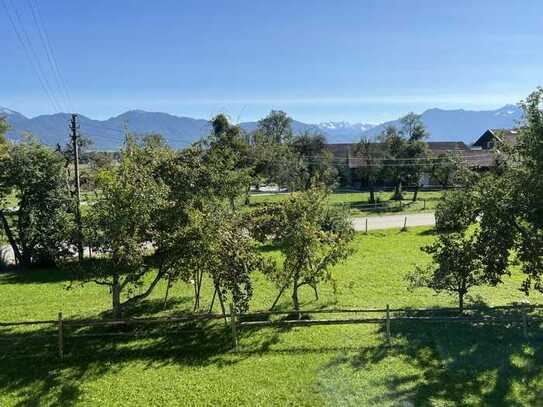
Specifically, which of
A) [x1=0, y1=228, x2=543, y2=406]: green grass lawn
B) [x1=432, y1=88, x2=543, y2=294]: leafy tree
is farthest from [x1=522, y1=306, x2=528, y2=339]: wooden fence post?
[x1=432, y1=88, x2=543, y2=294]: leafy tree

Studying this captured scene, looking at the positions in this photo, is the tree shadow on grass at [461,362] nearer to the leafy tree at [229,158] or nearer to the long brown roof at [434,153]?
the leafy tree at [229,158]

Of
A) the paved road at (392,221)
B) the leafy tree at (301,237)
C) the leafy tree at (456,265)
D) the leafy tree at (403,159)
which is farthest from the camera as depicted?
the leafy tree at (403,159)

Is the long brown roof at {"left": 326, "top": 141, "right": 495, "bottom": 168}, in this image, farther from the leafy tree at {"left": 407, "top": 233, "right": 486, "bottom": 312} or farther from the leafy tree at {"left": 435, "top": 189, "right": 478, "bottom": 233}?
the leafy tree at {"left": 407, "top": 233, "right": 486, "bottom": 312}

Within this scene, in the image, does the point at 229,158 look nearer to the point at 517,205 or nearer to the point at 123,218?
the point at 123,218

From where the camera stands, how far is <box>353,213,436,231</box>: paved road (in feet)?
111

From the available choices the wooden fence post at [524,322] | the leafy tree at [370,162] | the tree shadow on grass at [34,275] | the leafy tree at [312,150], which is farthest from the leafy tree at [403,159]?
the wooden fence post at [524,322]

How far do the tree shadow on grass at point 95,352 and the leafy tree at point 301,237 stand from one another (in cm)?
206

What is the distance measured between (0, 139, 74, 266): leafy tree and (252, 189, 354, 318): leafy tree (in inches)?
508

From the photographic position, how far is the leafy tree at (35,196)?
22.4 m

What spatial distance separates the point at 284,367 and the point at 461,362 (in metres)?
4.53

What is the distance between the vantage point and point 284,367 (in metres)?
11.4

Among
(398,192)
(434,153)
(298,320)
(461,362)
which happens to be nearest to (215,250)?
(298,320)

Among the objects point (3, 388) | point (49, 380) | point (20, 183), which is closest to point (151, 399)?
point (49, 380)

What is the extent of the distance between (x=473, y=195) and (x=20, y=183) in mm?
20957
